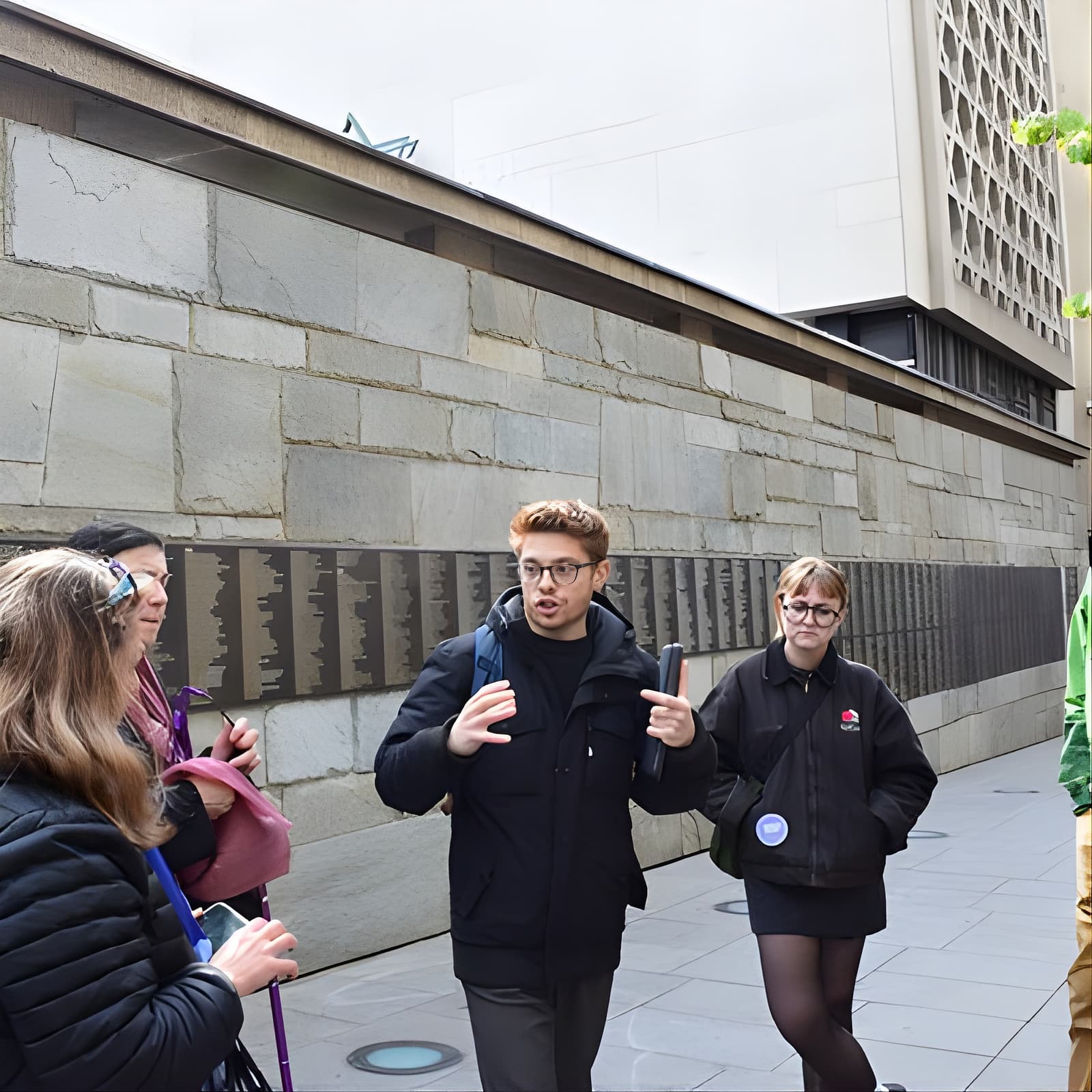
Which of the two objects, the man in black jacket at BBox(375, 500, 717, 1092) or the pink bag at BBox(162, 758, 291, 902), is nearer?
the pink bag at BBox(162, 758, 291, 902)

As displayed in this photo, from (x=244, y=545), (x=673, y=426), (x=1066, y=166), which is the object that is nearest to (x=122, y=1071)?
(x=244, y=545)

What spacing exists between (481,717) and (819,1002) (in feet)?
4.94

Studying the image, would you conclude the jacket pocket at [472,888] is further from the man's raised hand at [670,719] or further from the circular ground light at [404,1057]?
the circular ground light at [404,1057]

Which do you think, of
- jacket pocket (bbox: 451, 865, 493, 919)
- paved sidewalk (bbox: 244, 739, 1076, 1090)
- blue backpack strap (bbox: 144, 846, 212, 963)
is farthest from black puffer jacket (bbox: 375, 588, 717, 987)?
paved sidewalk (bbox: 244, 739, 1076, 1090)

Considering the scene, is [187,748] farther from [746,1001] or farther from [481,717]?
[746,1001]

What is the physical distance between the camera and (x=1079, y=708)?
425 centimetres

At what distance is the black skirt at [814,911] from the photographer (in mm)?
3619

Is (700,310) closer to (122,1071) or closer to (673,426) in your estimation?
(673,426)

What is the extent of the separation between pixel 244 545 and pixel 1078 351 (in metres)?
21.7

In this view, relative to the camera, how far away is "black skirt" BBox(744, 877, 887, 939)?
3.62m

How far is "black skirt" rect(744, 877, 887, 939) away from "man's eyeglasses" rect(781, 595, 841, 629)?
2.51ft

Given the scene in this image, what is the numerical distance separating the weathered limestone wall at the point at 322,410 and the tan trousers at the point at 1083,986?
3275mm

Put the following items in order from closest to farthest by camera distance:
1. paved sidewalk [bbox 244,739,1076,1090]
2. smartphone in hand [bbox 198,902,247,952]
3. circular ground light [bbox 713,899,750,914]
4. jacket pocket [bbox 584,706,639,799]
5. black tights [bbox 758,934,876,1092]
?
smartphone in hand [bbox 198,902,247,952] < jacket pocket [bbox 584,706,639,799] < black tights [bbox 758,934,876,1092] < paved sidewalk [bbox 244,739,1076,1090] < circular ground light [bbox 713,899,750,914]

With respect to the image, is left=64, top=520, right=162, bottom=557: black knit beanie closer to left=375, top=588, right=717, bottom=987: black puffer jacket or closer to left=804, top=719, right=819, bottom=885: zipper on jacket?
left=375, top=588, right=717, bottom=987: black puffer jacket
